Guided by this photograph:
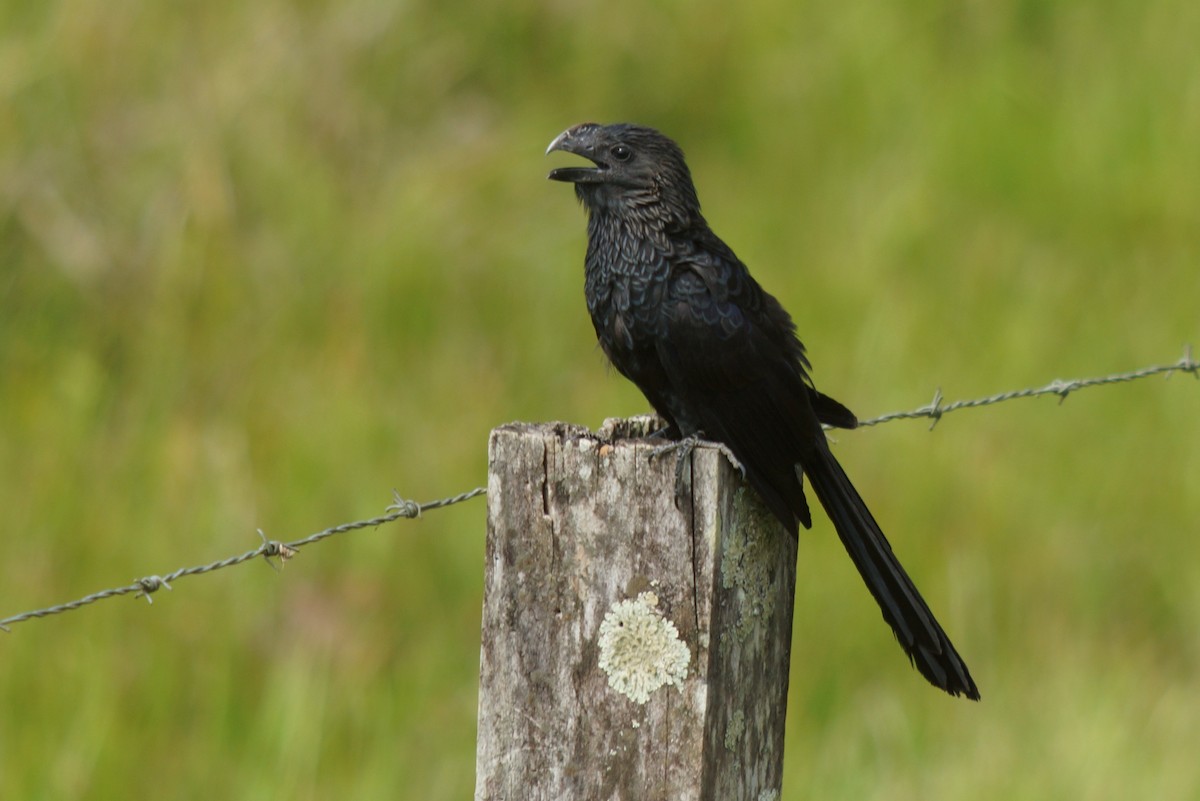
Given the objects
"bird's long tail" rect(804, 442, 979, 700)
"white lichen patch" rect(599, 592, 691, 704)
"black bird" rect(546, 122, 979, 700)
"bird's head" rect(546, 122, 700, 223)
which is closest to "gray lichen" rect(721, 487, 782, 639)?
"white lichen patch" rect(599, 592, 691, 704)

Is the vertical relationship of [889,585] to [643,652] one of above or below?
above

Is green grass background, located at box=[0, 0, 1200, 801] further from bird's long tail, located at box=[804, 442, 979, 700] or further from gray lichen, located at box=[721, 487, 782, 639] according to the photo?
gray lichen, located at box=[721, 487, 782, 639]

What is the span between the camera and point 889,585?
2771 mm

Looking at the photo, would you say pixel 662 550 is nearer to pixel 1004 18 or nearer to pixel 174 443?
pixel 174 443

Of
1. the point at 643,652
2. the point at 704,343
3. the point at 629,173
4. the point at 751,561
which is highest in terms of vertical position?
the point at 629,173

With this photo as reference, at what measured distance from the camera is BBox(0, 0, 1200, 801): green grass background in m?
4.23

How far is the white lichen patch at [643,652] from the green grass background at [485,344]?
1845 mm

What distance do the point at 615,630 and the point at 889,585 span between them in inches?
32.3

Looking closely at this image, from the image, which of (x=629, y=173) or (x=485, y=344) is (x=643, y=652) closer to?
(x=629, y=173)

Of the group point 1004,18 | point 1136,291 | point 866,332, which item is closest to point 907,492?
point 866,332

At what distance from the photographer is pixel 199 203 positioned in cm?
605

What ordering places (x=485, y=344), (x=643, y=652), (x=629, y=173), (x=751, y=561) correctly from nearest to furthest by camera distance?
1. (x=643, y=652)
2. (x=751, y=561)
3. (x=629, y=173)
4. (x=485, y=344)

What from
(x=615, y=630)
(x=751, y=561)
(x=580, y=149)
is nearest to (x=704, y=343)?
(x=580, y=149)

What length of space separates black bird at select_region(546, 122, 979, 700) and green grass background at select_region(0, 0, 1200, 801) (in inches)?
55.3
